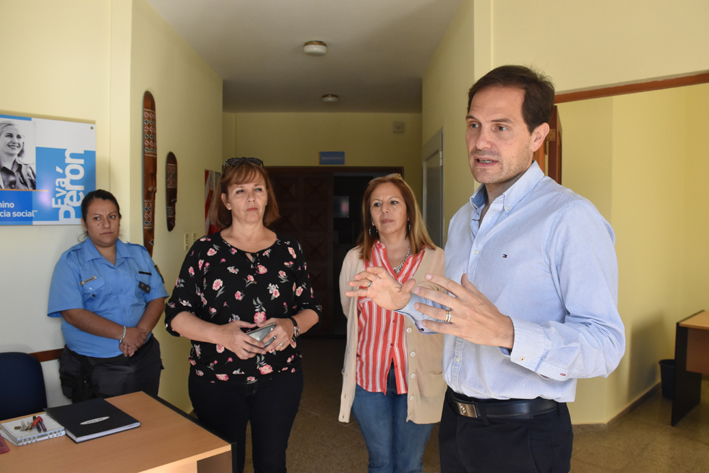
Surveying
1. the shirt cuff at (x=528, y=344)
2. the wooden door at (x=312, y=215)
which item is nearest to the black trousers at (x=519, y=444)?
the shirt cuff at (x=528, y=344)

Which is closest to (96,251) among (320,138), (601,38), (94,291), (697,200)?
(94,291)

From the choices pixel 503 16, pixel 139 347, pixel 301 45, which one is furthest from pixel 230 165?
pixel 301 45

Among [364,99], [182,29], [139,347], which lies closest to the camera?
[139,347]

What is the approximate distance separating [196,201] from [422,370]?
9.45 ft

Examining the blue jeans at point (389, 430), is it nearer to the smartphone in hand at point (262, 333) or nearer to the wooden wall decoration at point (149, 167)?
the smartphone in hand at point (262, 333)

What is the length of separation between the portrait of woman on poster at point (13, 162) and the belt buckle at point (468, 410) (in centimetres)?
251

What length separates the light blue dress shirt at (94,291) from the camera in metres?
2.47

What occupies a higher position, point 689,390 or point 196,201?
point 196,201

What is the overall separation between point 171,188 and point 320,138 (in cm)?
324

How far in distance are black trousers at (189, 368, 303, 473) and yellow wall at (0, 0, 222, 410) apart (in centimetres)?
126

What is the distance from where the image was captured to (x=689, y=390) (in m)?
4.01

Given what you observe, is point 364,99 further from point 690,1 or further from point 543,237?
point 543,237

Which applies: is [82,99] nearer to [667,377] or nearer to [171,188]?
[171,188]

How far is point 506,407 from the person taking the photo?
1.23m
